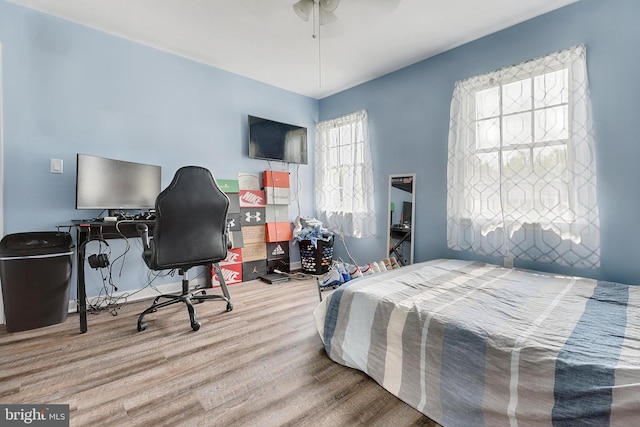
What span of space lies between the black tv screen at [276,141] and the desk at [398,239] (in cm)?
168

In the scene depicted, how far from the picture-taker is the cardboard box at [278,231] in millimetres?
3865

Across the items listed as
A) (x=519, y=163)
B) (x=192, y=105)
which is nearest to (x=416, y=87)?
(x=519, y=163)

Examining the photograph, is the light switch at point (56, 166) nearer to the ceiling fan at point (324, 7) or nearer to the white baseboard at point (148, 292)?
the white baseboard at point (148, 292)

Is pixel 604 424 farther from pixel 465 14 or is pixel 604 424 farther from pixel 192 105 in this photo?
pixel 192 105

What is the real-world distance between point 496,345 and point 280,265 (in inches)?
122

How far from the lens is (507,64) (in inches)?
101

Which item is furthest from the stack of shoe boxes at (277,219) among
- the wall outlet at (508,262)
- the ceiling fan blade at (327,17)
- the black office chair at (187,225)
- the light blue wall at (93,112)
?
the wall outlet at (508,262)

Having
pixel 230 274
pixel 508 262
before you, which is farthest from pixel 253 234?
pixel 508 262

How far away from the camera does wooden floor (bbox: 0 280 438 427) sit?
Result: 1.32 metres

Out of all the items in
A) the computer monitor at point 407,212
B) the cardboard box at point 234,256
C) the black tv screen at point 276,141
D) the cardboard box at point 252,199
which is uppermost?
the black tv screen at point 276,141

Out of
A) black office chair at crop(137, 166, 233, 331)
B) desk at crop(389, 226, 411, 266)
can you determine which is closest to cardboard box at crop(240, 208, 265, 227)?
black office chair at crop(137, 166, 233, 331)

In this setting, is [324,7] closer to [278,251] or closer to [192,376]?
[192,376]

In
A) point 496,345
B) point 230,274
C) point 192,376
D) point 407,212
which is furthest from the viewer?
point 230,274

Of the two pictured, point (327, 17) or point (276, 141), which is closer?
point (327, 17)
